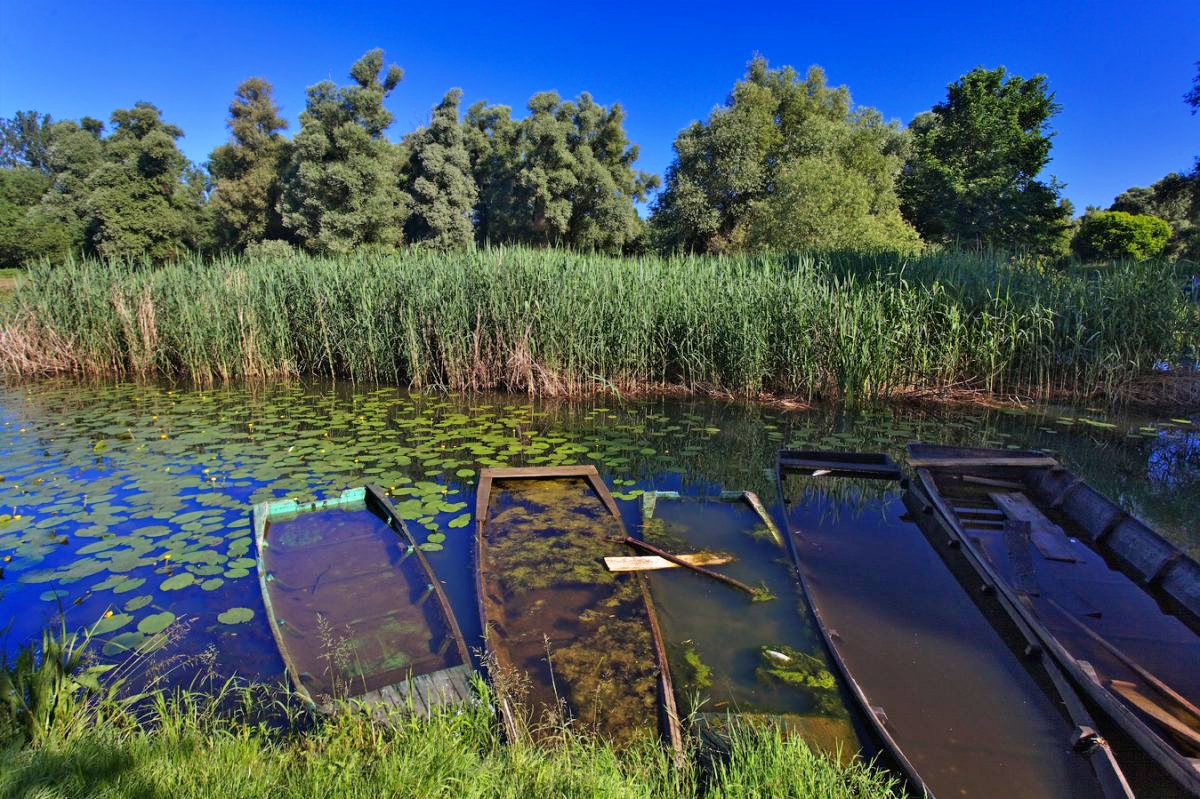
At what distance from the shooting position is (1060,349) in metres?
8.19

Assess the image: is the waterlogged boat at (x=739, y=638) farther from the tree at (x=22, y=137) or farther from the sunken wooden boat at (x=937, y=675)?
the tree at (x=22, y=137)

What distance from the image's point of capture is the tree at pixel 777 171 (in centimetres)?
1580

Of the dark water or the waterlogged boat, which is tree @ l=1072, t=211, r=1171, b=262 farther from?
the waterlogged boat

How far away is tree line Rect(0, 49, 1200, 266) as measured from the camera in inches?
767

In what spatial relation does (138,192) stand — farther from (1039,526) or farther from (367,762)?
(1039,526)

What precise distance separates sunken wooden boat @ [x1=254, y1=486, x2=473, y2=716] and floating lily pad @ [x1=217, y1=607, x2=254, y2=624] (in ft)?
0.43

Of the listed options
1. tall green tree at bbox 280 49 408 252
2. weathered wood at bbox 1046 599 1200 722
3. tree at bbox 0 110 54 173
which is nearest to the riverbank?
→ weathered wood at bbox 1046 599 1200 722

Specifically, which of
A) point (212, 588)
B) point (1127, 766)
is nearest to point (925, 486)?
point (1127, 766)

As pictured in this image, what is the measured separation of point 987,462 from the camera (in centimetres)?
493

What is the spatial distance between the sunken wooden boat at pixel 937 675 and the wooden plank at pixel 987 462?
2.10 feet

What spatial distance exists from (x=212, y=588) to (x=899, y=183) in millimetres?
28962

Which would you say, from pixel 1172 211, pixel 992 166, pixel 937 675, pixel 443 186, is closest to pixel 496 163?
pixel 443 186

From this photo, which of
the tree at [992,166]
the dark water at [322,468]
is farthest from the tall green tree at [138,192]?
the tree at [992,166]

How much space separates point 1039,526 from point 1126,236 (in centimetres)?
2694
